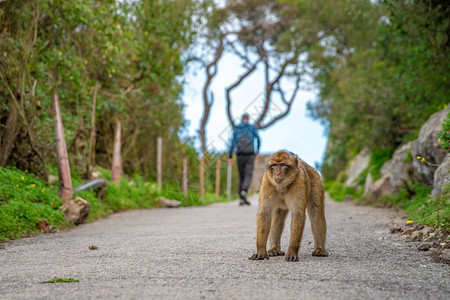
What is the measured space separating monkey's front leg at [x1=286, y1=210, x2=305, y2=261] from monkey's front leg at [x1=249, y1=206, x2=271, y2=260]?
0.26 metres

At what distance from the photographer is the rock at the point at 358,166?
712 inches

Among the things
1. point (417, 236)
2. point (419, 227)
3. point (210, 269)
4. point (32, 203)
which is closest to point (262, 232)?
point (210, 269)

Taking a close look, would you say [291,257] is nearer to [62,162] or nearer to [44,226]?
[44,226]

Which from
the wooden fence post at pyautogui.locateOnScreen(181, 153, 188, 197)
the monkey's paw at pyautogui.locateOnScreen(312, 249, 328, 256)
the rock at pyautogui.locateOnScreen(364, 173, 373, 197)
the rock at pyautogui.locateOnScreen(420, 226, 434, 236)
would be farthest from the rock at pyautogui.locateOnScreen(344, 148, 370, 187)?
the monkey's paw at pyautogui.locateOnScreen(312, 249, 328, 256)

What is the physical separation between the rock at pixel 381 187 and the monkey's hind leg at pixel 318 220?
8249 mm

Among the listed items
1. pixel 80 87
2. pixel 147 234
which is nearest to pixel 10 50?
pixel 80 87

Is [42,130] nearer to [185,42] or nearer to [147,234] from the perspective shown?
[147,234]

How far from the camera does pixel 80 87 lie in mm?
11977

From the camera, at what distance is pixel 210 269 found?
4543 millimetres

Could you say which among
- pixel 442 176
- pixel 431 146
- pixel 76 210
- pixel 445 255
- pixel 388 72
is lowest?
pixel 445 255

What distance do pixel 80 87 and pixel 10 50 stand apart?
2871 mm

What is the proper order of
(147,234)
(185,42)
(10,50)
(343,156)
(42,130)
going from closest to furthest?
(147,234), (10,50), (42,130), (185,42), (343,156)

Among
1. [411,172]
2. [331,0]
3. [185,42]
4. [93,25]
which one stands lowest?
[411,172]

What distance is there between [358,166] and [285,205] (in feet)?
45.9
